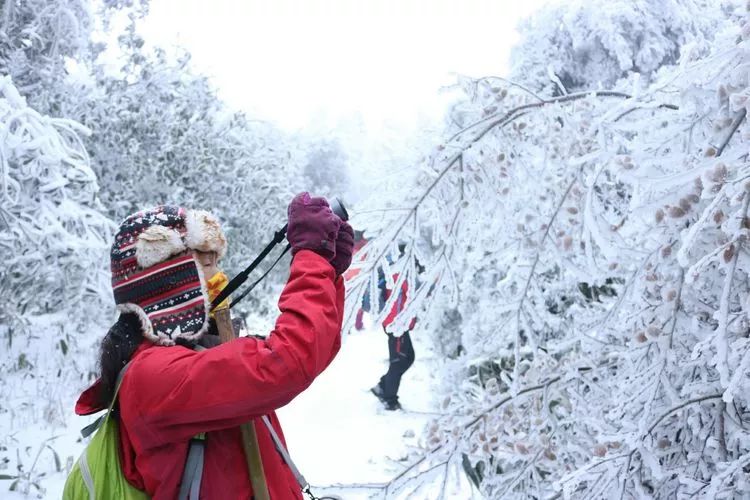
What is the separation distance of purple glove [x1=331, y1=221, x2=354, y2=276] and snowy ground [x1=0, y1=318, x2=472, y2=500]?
133 cm

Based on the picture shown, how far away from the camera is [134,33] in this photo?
8812mm

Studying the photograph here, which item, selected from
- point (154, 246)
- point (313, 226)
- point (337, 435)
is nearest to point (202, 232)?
point (154, 246)

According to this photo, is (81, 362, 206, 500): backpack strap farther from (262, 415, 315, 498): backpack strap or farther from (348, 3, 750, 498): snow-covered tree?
(348, 3, 750, 498): snow-covered tree

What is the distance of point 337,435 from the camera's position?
22.2 feet

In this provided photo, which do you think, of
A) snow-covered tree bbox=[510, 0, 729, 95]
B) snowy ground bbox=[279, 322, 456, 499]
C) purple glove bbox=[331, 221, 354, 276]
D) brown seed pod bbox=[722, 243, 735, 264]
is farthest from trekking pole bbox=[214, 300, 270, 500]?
snow-covered tree bbox=[510, 0, 729, 95]

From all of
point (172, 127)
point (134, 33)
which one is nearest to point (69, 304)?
point (172, 127)

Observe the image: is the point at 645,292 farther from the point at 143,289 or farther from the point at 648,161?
the point at 143,289

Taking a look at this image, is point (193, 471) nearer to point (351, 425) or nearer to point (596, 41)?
point (351, 425)

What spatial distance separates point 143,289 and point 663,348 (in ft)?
4.40

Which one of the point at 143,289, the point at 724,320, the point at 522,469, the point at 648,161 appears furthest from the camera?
the point at 522,469

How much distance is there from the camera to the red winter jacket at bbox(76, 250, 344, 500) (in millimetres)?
1389

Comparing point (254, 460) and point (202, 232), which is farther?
point (202, 232)

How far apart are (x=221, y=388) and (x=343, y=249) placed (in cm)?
44

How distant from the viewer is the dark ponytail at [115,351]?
5.21 ft
